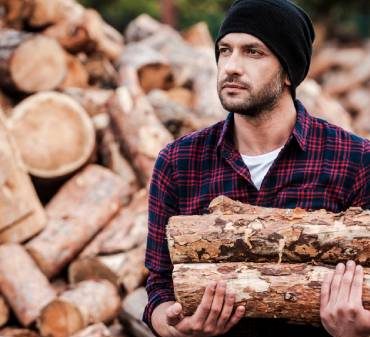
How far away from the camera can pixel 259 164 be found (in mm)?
2730

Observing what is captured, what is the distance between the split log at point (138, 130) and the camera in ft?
19.1

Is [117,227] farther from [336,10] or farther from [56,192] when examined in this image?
[336,10]

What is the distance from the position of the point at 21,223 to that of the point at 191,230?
9.77ft

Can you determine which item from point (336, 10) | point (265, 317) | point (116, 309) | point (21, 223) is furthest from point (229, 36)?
point (336, 10)

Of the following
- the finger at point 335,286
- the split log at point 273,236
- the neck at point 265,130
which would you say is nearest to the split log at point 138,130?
the neck at point 265,130

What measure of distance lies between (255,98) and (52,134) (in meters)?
3.31

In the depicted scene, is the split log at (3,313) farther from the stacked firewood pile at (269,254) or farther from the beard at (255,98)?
the beard at (255,98)

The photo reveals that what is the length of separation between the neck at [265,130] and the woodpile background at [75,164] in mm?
2010

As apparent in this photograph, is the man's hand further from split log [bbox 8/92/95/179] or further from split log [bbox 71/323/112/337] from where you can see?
split log [bbox 8/92/95/179]

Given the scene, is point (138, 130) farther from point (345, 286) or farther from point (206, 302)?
point (345, 286)

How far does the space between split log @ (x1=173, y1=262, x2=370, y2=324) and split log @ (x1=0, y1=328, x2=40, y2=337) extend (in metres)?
2.50

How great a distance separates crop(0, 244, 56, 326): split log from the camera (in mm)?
4793

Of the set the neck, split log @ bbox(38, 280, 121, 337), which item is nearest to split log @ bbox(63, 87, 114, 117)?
split log @ bbox(38, 280, 121, 337)

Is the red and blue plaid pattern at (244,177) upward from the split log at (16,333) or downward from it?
upward
